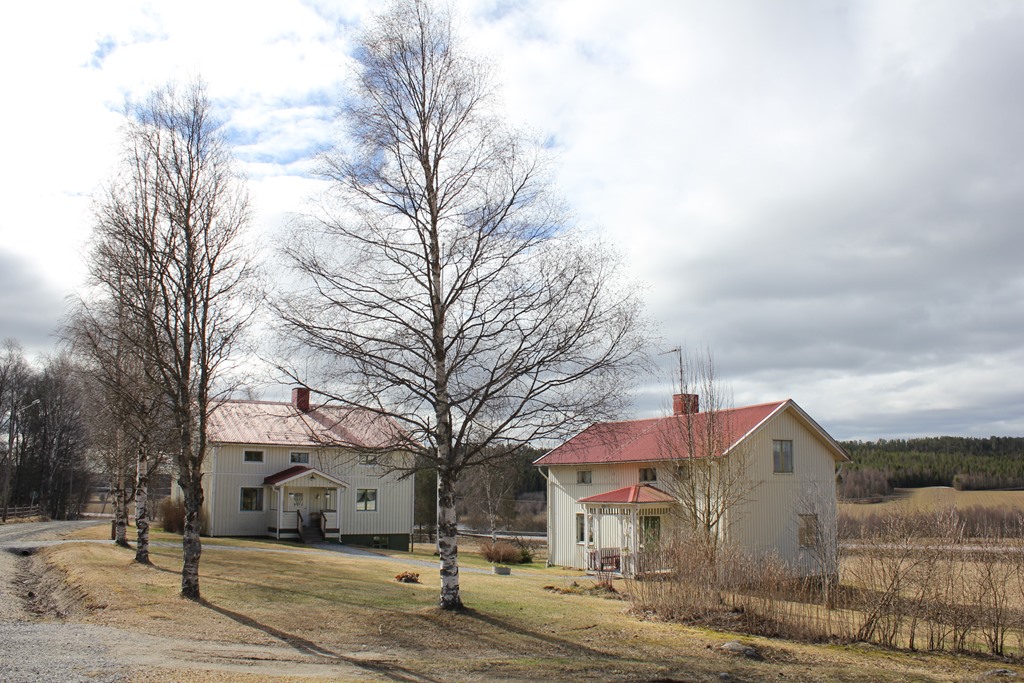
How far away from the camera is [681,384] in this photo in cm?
2381

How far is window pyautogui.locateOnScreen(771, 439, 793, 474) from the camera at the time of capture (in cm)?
2902

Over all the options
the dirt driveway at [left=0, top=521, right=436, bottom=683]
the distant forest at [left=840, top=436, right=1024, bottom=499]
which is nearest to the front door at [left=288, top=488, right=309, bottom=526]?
the dirt driveway at [left=0, top=521, right=436, bottom=683]

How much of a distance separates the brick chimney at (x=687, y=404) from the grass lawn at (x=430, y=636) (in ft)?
24.0

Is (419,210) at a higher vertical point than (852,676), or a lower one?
higher

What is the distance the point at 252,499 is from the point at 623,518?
1881 cm

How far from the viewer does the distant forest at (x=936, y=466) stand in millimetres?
79750

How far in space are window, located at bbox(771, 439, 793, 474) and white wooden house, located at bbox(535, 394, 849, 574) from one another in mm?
39

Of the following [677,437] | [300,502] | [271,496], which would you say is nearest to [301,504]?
[300,502]

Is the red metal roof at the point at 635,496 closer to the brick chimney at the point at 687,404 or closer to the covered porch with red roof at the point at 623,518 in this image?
the covered porch with red roof at the point at 623,518

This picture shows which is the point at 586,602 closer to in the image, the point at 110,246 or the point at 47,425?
the point at 110,246

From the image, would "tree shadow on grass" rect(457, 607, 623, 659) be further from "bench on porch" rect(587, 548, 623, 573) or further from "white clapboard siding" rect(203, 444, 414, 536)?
"white clapboard siding" rect(203, 444, 414, 536)

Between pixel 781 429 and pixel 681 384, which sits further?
pixel 781 429

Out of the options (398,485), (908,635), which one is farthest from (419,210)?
(398,485)

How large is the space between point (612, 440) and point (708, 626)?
13.6 ft
